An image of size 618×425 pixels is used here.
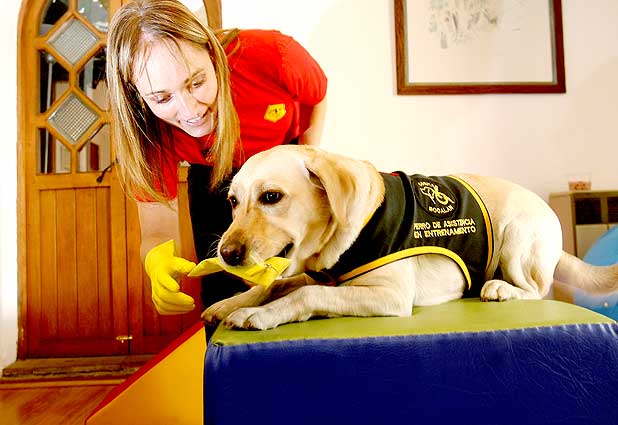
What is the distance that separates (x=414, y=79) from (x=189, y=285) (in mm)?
1494

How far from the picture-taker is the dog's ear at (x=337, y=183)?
0.78m

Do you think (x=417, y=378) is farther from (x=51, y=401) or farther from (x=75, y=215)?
(x=75, y=215)

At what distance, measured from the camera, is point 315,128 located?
1.35m

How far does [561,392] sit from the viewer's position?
64cm

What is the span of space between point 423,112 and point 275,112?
4.23 feet

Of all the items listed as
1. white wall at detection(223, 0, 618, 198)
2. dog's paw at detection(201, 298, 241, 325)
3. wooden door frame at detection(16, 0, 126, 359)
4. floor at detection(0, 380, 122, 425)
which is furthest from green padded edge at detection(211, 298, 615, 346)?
wooden door frame at detection(16, 0, 126, 359)

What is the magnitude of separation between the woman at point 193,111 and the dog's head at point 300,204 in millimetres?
267

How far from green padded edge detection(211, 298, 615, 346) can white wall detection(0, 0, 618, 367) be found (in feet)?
5.32

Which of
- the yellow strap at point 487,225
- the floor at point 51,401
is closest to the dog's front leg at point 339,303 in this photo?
the yellow strap at point 487,225

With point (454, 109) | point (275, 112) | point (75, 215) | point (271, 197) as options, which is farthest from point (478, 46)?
point (75, 215)

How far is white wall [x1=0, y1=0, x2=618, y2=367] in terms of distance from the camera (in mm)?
2293

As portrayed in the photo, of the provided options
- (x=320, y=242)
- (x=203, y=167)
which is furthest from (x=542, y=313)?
(x=203, y=167)

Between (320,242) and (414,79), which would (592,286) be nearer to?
(320,242)

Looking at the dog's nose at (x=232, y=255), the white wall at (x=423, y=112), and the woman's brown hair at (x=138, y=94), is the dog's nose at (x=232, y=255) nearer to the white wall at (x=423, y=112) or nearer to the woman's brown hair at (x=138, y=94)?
the woman's brown hair at (x=138, y=94)
